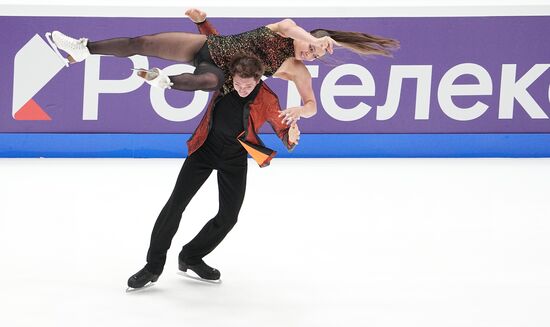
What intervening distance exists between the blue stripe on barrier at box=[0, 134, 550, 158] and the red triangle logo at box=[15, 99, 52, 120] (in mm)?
161

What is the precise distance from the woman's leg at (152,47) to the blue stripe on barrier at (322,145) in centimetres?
375

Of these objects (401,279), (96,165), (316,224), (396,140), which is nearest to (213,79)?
(401,279)

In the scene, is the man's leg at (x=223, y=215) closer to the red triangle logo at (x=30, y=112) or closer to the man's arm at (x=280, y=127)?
the man's arm at (x=280, y=127)

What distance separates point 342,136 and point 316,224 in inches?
89.4

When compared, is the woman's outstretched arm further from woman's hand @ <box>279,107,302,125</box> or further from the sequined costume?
woman's hand @ <box>279,107,302,125</box>

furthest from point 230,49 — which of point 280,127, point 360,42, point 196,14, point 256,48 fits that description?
point 360,42

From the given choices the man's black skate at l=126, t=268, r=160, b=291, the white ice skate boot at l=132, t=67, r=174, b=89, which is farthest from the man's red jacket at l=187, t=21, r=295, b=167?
the white ice skate boot at l=132, t=67, r=174, b=89

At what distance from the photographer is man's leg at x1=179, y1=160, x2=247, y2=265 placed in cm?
498

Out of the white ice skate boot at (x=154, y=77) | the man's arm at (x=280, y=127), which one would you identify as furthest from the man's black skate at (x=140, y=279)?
the white ice skate boot at (x=154, y=77)

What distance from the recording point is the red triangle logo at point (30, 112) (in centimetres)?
827

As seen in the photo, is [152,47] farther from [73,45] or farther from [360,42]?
[360,42]

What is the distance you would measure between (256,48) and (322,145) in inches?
158

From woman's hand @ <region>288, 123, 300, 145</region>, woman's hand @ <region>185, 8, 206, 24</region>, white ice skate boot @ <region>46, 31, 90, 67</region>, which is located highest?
woman's hand @ <region>185, 8, 206, 24</region>

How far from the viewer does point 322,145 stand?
8672 millimetres
